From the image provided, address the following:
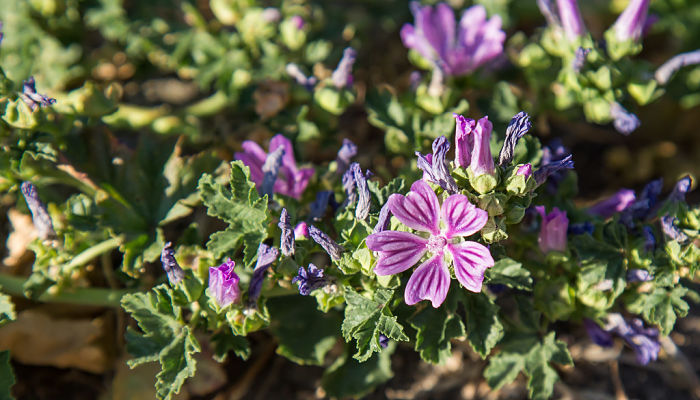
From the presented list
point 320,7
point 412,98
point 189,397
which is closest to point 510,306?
point 412,98

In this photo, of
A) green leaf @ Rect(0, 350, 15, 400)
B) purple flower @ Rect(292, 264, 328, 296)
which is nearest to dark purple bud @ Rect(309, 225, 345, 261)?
purple flower @ Rect(292, 264, 328, 296)

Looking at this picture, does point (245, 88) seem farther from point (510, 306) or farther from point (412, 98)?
point (510, 306)

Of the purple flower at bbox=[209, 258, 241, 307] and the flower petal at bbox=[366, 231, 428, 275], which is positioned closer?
the flower petal at bbox=[366, 231, 428, 275]

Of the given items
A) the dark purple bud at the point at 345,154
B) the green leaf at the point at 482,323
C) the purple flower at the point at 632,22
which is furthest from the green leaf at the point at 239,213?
the purple flower at the point at 632,22

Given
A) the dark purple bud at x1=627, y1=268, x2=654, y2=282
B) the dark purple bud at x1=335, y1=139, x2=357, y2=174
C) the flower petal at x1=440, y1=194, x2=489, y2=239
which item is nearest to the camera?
the flower petal at x1=440, y1=194, x2=489, y2=239

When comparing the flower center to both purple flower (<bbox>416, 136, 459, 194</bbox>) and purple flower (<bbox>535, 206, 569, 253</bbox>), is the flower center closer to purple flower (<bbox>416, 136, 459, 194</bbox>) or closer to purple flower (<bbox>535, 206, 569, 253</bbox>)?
purple flower (<bbox>416, 136, 459, 194</bbox>)

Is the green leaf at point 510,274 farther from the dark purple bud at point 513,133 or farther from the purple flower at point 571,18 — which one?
the purple flower at point 571,18

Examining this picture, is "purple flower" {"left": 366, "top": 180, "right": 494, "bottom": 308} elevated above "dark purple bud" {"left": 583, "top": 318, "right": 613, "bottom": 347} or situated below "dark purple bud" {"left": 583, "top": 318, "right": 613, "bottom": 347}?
above
